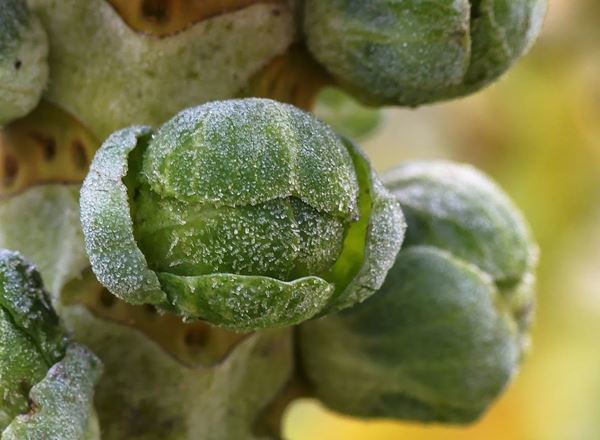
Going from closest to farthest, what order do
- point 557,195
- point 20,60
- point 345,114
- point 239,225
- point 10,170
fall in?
point 239,225
point 20,60
point 10,170
point 345,114
point 557,195

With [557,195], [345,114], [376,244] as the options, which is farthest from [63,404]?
[557,195]

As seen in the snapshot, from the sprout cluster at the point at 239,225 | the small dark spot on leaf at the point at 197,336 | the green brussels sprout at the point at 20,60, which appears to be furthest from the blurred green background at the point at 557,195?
the green brussels sprout at the point at 20,60

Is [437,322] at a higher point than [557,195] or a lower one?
higher

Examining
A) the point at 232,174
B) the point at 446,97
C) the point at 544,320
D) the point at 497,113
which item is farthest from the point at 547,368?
the point at 232,174

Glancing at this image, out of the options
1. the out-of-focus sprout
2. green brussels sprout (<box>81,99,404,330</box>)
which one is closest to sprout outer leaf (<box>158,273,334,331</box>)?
green brussels sprout (<box>81,99,404,330</box>)

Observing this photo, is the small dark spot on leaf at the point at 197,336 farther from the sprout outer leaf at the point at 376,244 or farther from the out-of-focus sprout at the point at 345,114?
the out-of-focus sprout at the point at 345,114

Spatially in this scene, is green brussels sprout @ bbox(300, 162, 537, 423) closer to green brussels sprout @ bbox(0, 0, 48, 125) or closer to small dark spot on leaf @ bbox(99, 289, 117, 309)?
small dark spot on leaf @ bbox(99, 289, 117, 309)

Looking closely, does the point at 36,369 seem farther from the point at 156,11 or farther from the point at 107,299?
the point at 156,11
